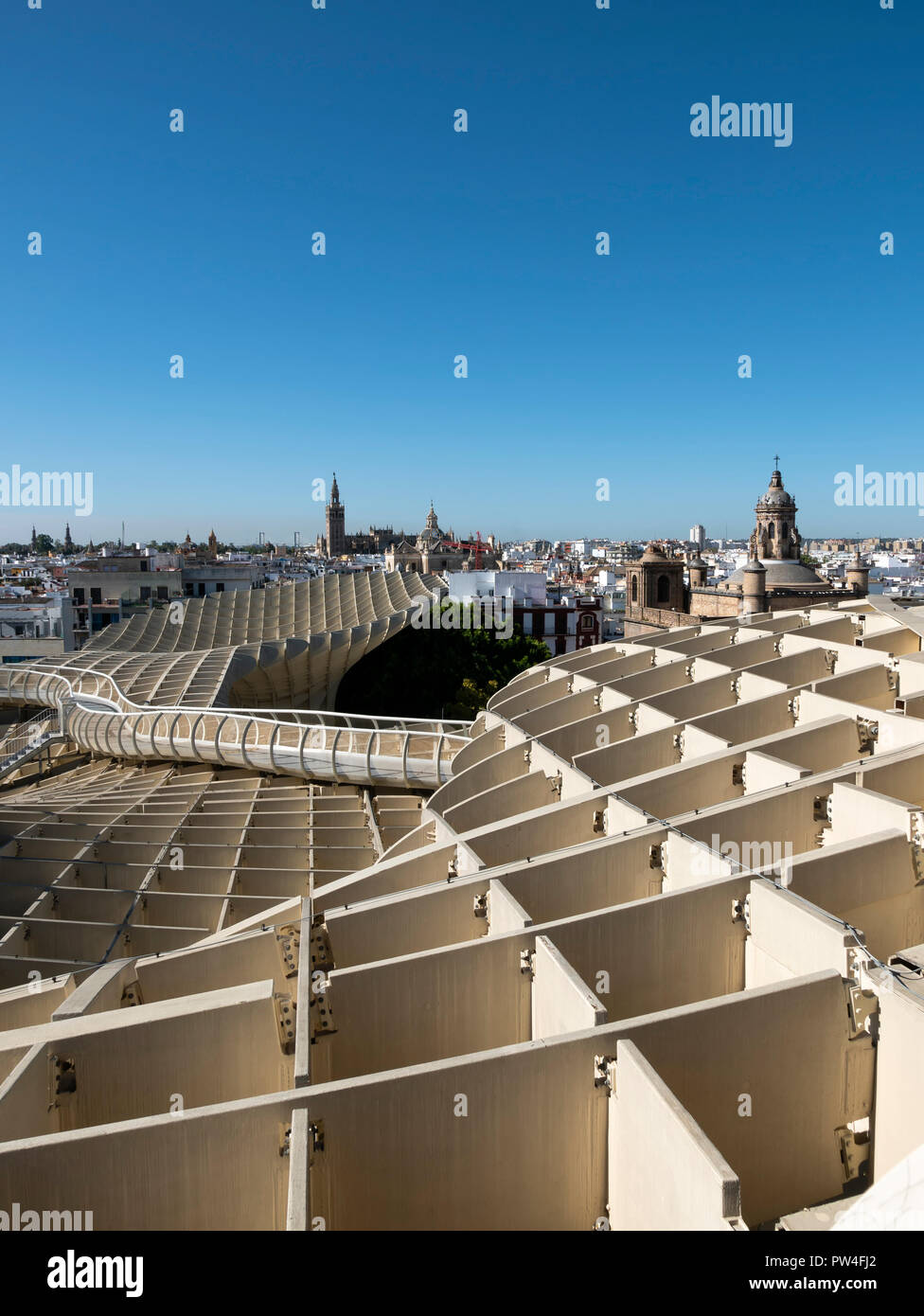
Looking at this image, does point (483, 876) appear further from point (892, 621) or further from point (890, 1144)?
point (892, 621)

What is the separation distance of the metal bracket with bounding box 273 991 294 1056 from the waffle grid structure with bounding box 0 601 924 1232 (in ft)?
0.08

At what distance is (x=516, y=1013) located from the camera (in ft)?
24.8

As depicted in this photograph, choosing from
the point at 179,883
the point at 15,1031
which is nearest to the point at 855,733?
the point at 179,883

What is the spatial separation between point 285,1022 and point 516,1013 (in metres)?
Result: 2.03

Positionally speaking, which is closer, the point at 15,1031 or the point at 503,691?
the point at 15,1031

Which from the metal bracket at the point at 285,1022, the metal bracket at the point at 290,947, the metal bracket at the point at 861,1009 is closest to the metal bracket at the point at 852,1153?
the metal bracket at the point at 861,1009

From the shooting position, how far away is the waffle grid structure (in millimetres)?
5504

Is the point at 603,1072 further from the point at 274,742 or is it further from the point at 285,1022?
the point at 274,742

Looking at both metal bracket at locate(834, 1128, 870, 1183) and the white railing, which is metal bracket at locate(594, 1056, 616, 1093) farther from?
the white railing

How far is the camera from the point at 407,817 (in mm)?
16109

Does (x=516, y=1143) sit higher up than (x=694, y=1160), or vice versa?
(x=694, y=1160)

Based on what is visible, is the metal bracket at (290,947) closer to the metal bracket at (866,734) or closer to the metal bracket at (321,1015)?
the metal bracket at (321,1015)

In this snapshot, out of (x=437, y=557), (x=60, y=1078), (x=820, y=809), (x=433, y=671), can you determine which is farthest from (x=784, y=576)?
(x=60, y=1078)

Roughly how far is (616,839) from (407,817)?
7392mm
